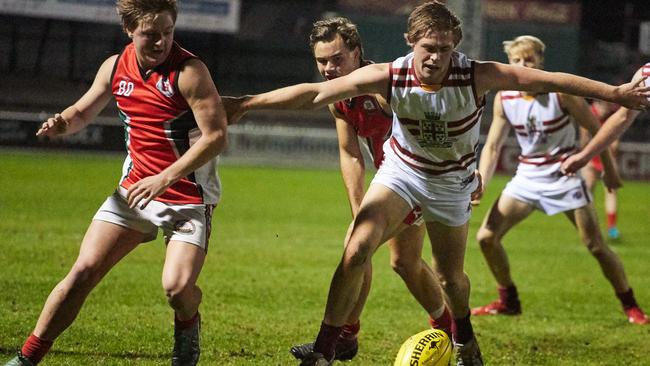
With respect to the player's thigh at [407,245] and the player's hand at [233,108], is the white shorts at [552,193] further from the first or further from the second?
the player's hand at [233,108]

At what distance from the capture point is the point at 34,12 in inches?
1057

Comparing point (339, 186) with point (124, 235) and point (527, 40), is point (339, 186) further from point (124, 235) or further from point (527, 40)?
point (124, 235)

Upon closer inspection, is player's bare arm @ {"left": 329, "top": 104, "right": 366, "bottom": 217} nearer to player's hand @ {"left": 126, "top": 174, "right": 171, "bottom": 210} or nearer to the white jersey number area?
the white jersey number area

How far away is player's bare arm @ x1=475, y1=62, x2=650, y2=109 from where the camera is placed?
5293 millimetres

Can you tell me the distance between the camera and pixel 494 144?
7953 millimetres

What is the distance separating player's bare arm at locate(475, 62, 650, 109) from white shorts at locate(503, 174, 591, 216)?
300 centimetres

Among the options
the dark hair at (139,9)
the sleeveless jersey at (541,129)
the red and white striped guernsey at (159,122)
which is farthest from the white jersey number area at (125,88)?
the sleeveless jersey at (541,129)

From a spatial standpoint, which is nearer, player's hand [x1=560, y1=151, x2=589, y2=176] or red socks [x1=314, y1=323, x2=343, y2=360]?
red socks [x1=314, y1=323, x2=343, y2=360]

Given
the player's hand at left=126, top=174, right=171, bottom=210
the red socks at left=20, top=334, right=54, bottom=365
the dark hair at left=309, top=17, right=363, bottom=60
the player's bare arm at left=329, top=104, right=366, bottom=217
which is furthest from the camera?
the player's bare arm at left=329, top=104, right=366, bottom=217

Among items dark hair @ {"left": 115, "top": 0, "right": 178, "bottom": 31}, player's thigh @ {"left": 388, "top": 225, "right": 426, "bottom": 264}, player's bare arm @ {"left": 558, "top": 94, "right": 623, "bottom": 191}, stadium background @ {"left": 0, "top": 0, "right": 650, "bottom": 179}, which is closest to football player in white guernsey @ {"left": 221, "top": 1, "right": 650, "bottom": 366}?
player's thigh @ {"left": 388, "top": 225, "right": 426, "bottom": 264}

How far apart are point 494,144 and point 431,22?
2.84 meters

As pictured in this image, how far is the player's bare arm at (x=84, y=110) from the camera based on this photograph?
17.9ft

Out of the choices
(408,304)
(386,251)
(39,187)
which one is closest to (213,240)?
(386,251)

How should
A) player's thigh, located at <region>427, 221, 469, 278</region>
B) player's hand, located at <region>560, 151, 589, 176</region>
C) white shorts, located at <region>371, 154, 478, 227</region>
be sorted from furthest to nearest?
player's hand, located at <region>560, 151, 589, 176</region> < player's thigh, located at <region>427, 221, 469, 278</region> < white shorts, located at <region>371, 154, 478, 227</region>
